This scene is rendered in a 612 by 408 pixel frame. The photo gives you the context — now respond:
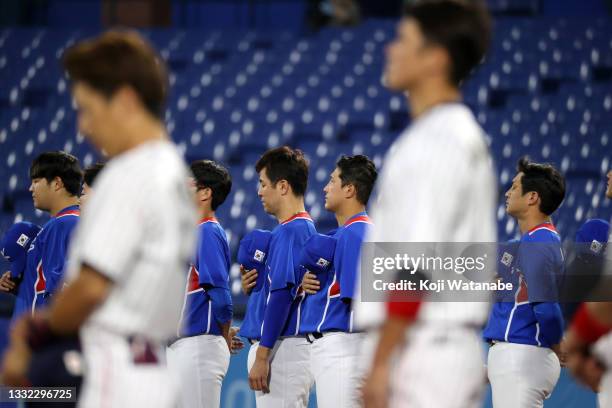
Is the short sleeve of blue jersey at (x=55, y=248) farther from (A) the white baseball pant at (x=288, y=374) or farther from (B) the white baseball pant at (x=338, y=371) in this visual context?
(B) the white baseball pant at (x=338, y=371)

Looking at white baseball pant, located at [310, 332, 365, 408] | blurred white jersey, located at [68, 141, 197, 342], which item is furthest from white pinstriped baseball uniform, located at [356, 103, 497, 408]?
white baseball pant, located at [310, 332, 365, 408]

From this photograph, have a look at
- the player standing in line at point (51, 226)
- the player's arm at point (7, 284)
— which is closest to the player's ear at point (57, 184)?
the player standing in line at point (51, 226)

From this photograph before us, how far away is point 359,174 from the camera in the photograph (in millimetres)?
5039

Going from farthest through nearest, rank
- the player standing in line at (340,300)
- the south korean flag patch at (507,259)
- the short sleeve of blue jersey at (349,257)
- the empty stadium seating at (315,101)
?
the empty stadium seating at (315,101)
the south korean flag patch at (507,259)
the player standing in line at (340,300)
the short sleeve of blue jersey at (349,257)

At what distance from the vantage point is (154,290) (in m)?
2.17

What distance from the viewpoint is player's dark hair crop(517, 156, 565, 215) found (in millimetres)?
5121

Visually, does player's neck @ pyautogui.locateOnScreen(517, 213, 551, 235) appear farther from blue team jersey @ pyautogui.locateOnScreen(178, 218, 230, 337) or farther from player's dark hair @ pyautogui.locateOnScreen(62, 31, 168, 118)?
player's dark hair @ pyautogui.locateOnScreen(62, 31, 168, 118)

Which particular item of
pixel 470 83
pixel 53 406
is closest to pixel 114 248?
pixel 53 406

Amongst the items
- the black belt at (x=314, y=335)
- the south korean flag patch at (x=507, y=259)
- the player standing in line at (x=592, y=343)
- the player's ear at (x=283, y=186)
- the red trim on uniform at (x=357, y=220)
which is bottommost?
the player standing in line at (x=592, y=343)

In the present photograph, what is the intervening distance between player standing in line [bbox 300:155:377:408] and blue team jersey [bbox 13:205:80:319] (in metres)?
1.32

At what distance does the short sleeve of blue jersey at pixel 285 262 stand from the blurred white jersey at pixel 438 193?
107 inches

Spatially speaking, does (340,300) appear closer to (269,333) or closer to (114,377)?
(269,333)

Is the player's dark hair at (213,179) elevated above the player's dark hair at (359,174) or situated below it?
above

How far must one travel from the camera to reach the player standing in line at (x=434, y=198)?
212cm
